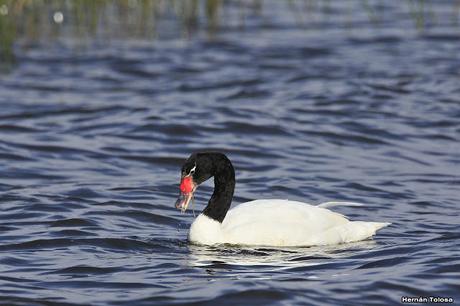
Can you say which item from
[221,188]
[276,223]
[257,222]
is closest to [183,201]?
[221,188]

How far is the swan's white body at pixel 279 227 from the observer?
9664mm

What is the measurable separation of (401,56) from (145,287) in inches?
466

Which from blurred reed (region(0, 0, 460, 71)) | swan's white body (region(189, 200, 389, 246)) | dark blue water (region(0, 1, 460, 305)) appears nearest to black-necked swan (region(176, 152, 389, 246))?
swan's white body (region(189, 200, 389, 246))

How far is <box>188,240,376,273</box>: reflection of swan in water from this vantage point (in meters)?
9.14

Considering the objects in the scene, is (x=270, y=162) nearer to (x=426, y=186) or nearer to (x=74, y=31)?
(x=426, y=186)

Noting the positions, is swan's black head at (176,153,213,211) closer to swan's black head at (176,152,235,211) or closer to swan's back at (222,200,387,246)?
swan's black head at (176,152,235,211)

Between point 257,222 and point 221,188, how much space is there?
56cm

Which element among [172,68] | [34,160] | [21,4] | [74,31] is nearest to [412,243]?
[34,160]

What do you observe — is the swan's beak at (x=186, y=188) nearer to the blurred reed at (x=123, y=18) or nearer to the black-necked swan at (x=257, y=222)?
the black-necked swan at (x=257, y=222)

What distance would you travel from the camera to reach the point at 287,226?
9695 millimetres

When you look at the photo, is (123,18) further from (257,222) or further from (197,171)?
(257,222)

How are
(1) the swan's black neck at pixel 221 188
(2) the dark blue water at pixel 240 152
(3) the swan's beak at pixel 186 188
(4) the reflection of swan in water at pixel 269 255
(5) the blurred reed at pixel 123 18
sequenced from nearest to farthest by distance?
(2) the dark blue water at pixel 240 152 < (4) the reflection of swan in water at pixel 269 255 < (3) the swan's beak at pixel 186 188 < (1) the swan's black neck at pixel 221 188 < (5) the blurred reed at pixel 123 18

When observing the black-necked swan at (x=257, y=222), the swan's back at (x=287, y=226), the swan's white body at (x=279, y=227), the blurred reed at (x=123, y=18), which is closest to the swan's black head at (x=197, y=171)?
the black-necked swan at (x=257, y=222)

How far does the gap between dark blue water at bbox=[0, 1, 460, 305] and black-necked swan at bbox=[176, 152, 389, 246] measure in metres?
0.14
